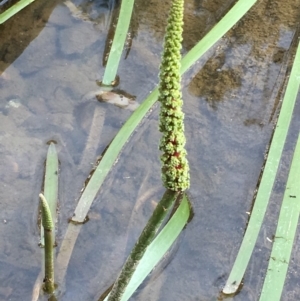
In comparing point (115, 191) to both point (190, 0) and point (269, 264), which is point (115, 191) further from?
point (190, 0)

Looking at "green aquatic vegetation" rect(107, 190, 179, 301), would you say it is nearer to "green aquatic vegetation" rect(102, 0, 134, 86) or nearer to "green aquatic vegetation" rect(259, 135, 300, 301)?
"green aquatic vegetation" rect(259, 135, 300, 301)

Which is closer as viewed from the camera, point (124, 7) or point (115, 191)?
point (115, 191)

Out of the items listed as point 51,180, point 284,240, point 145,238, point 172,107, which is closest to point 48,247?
point 145,238

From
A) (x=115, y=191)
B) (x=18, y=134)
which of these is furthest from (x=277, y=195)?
(x=18, y=134)

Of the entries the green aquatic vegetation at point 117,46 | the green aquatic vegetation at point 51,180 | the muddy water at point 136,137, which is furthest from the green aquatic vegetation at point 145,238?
the green aquatic vegetation at point 117,46

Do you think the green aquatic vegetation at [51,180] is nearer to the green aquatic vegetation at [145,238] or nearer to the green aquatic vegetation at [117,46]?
the green aquatic vegetation at [117,46]
